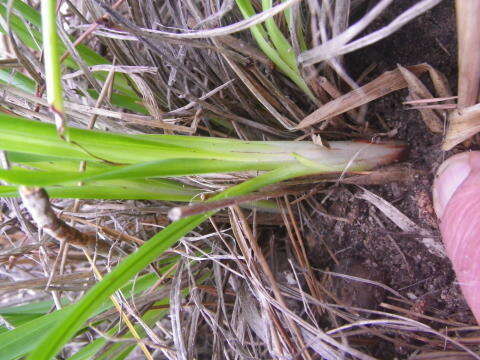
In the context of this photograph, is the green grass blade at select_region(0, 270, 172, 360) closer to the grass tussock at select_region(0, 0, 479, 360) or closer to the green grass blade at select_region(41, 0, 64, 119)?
the grass tussock at select_region(0, 0, 479, 360)

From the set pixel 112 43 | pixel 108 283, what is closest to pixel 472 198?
pixel 108 283

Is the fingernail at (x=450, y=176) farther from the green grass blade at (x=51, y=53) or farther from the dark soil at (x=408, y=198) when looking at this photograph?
the green grass blade at (x=51, y=53)

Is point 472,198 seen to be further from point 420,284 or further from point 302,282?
point 302,282

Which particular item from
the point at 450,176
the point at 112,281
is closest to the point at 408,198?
the point at 450,176

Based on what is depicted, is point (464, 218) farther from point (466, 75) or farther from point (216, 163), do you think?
point (216, 163)

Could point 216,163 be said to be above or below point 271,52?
below

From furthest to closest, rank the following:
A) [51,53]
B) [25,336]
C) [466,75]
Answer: [25,336] → [466,75] → [51,53]

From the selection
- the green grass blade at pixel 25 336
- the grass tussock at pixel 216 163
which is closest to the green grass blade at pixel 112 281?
the grass tussock at pixel 216 163
